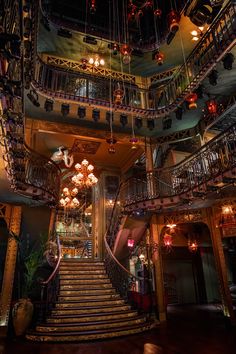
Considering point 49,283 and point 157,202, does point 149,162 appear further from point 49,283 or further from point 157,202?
point 49,283

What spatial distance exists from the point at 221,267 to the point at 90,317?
4727mm

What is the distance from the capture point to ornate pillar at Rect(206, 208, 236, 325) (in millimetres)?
7727

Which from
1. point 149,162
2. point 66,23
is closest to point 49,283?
point 149,162

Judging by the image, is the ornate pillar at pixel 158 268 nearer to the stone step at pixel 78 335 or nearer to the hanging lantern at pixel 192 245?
the stone step at pixel 78 335

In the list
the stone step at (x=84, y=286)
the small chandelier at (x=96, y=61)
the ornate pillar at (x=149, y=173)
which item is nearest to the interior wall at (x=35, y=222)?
the stone step at (x=84, y=286)

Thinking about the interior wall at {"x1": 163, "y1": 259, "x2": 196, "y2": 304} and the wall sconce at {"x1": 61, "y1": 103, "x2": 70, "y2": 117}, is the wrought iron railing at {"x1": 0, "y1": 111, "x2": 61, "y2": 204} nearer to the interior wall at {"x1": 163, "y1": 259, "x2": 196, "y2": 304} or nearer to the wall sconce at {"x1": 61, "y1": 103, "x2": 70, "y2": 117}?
the wall sconce at {"x1": 61, "y1": 103, "x2": 70, "y2": 117}

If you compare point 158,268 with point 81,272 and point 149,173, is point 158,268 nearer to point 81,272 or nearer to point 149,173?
point 81,272

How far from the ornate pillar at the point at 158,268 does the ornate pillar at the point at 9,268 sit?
16.4 feet

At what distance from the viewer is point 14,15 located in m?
3.08

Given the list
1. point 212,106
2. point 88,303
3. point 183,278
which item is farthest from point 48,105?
point 183,278

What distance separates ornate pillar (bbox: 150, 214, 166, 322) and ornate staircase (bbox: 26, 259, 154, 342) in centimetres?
136

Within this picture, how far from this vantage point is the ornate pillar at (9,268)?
7.06 meters

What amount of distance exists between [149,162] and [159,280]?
15.4ft

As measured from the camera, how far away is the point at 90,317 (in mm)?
6883
